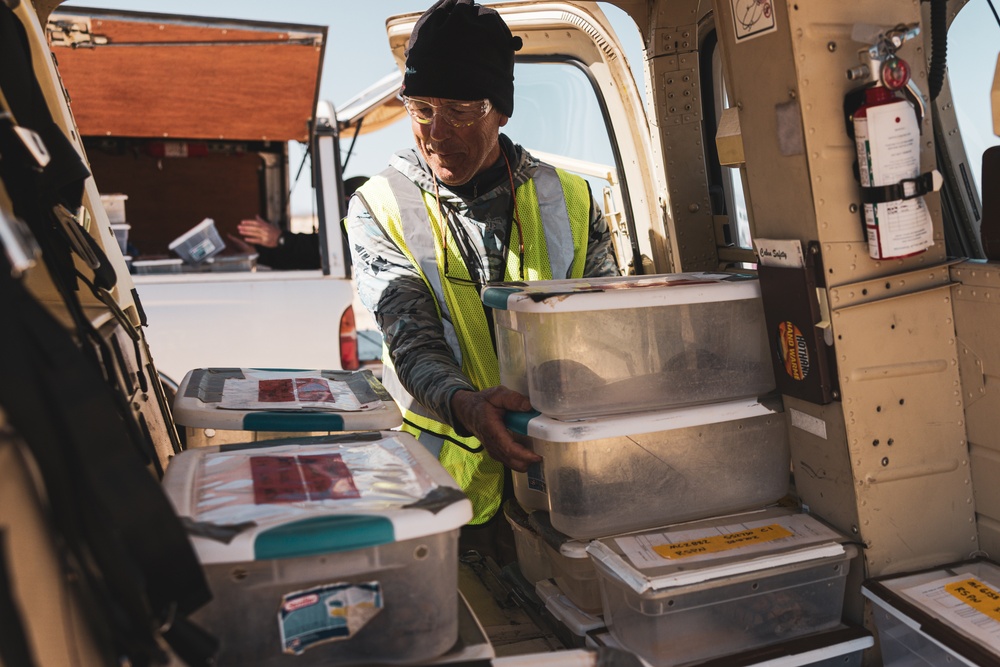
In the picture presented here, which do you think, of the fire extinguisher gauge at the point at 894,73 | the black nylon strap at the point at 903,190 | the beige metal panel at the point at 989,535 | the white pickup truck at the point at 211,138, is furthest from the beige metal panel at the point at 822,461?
the white pickup truck at the point at 211,138

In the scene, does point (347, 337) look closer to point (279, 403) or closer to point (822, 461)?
point (279, 403)

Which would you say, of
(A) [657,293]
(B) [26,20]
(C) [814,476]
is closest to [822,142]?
(A) [657,293]

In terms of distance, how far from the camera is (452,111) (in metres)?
2.58

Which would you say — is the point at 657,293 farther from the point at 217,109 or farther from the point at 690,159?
the point at 217,109

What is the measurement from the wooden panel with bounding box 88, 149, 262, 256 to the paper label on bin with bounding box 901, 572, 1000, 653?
229 inches

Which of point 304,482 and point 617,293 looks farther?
point 617,293

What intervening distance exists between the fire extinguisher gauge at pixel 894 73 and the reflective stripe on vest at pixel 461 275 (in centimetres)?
116

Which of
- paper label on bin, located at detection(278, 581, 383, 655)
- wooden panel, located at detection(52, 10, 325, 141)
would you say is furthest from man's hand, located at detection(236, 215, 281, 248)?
paper label on bin, located at detection(278, 581, 383, 655)

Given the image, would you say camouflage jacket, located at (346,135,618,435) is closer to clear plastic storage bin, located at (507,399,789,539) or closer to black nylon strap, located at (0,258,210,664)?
clear plastic storage bin, located at (507,399,789,539)

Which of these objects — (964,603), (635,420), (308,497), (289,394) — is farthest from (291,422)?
(964,603)

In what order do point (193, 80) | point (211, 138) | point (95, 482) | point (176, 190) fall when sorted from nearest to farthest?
point (95, 482) < point (193, 80) < point (211, 138) < point (176, 190)

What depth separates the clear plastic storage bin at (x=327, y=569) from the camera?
127 centimetres

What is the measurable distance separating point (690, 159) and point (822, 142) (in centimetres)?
136

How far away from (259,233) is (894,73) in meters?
5.04
